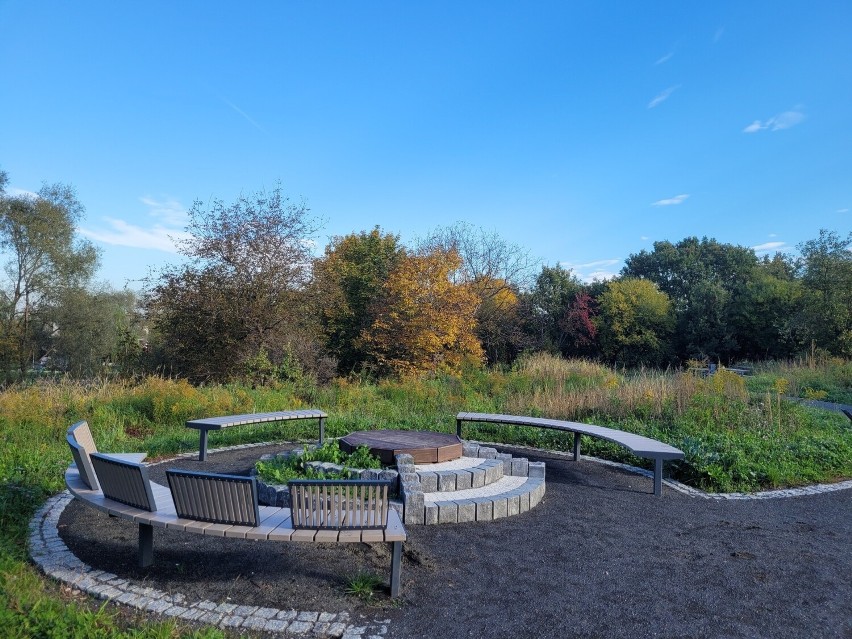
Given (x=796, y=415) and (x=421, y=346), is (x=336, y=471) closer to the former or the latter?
(x=796, y=415)

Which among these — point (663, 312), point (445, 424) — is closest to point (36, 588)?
point (445, 424)

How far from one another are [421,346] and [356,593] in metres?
13.9

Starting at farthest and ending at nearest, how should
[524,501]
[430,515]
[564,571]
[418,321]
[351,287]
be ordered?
1. [351,287]
2. [418,321]
3. [524,501]
4. [430,515]
5. [564,571]

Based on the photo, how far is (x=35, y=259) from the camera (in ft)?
73.4

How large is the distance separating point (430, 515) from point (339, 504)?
1.65 m

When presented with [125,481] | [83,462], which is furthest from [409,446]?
[83,462]

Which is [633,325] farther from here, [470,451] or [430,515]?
[430,515]

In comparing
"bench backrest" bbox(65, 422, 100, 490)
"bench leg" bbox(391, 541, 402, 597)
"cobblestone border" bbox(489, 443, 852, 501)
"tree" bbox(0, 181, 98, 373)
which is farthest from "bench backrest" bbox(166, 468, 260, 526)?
"tree" bbox(0, 181, 98, 373)

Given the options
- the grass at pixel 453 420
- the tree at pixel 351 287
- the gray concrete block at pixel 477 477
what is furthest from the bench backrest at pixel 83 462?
the tree at pixel 351 287

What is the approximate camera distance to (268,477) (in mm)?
5574

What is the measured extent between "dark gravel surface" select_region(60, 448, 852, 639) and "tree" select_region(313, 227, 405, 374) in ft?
40.6

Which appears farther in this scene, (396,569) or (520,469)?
(520,469)

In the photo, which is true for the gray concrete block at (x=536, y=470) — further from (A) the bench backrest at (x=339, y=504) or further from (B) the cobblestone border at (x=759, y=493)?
(A) the bench backrest at (x=339, y=504)

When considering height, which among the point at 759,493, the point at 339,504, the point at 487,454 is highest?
the point at 339,504
